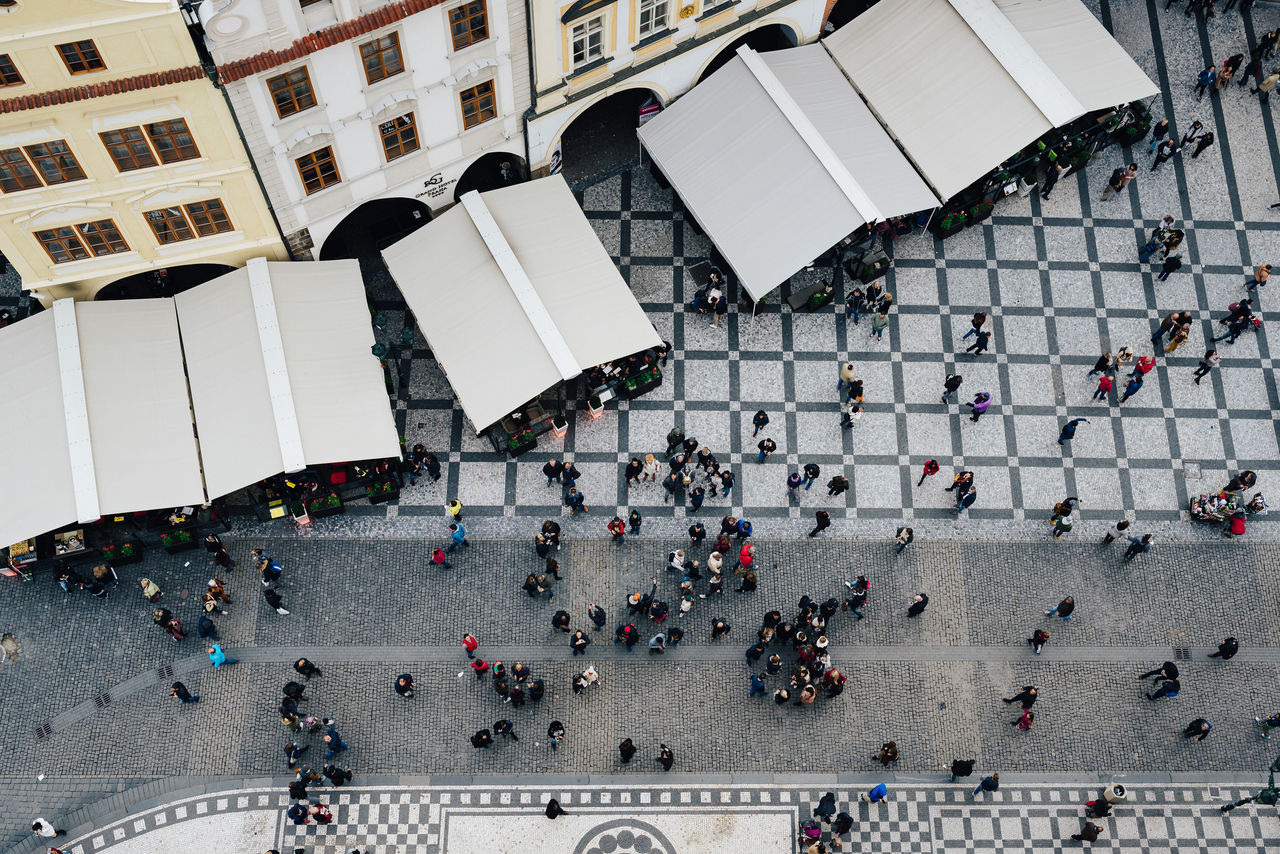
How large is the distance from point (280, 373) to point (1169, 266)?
26.7 metres

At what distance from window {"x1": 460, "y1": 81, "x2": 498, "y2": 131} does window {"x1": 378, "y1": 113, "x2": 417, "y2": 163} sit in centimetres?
152

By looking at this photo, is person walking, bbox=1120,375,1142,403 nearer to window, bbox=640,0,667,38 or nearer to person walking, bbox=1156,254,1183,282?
person walking, bbox=1156,254,1183,282

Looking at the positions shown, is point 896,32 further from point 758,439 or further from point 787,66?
point 758,439

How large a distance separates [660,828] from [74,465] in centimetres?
1786

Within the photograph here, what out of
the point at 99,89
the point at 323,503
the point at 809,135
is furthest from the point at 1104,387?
the point at 99,89

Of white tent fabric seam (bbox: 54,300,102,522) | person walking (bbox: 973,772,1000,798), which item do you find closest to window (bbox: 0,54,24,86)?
white tent fabric seam (bbox: 54,300,102,522)

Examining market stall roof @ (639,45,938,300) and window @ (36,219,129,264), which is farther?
market stall roof @ (639,45,938,300)

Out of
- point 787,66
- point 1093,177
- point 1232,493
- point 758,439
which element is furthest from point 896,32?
point 1232,493

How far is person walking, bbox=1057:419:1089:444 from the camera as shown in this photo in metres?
35.5

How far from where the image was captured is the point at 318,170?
110ft

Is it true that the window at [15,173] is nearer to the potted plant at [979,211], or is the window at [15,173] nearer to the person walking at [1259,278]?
the potted plant at [979,211]

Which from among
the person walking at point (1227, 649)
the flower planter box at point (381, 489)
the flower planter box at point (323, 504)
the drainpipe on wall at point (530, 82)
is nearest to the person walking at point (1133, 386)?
the person walking at point (1227, 649)

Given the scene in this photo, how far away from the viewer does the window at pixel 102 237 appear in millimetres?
32438

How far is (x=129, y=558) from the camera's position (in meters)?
33.9
